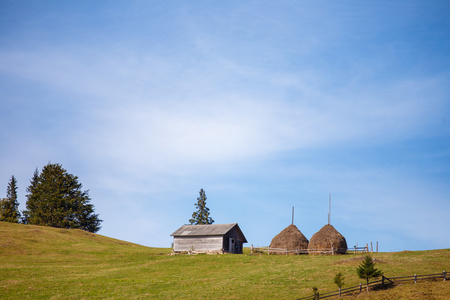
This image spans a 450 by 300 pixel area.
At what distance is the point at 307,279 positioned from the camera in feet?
144

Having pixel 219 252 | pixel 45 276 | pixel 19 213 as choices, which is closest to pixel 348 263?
pixel 219 252

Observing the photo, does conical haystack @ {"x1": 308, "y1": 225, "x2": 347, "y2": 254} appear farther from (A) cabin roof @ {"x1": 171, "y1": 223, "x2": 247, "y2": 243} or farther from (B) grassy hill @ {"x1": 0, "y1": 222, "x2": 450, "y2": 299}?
(A) cabin roof @ {"x1": 171, "y1": 223, "x2": 247, "y2": 243}

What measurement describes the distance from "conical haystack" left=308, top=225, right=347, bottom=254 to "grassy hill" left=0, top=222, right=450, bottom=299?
2.85 meters

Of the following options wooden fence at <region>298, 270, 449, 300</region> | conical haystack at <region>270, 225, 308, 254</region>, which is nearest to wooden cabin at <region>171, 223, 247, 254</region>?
conical haystack at <region>270, 225, 308, 254</region>

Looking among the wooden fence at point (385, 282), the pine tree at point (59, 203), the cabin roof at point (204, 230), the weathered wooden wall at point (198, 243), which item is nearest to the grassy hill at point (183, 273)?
the wooden fence at point (385, 282)

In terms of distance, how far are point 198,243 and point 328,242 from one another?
20.5m

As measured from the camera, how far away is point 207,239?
230ft

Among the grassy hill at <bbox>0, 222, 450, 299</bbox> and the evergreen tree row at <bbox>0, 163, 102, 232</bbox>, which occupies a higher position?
the evergreen tree row at <bbox>0, 163, 102, 232</bbox>

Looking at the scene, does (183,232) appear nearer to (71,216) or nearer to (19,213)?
(71,216)

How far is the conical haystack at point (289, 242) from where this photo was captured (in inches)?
2544

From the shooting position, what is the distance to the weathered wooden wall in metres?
69.5

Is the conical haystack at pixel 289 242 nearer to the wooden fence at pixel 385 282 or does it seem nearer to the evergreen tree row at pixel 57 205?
the wooden fence at pixel 385 282

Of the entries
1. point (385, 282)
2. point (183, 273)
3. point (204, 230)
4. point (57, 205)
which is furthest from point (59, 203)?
point (385, 282)

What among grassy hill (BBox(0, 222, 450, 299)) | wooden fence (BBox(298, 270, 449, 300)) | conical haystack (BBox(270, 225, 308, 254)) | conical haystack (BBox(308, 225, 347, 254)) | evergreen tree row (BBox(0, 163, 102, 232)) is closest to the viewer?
wooden fence (BBox(298, 270, 449, 300))
